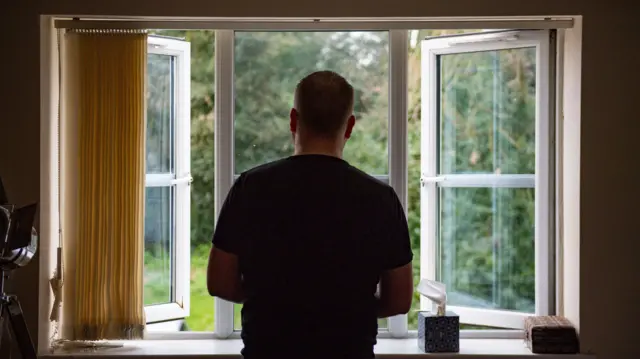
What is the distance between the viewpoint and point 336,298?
5.18 ft

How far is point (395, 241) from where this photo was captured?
64.6 inches

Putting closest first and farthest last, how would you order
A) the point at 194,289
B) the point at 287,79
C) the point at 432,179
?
1. the point at 287,79
2. the point at 432,179
3. the point at 194,289

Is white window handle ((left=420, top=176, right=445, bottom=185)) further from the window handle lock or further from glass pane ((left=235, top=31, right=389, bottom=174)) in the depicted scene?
glass pane ((left=235, top=31, right=389, bottom=174))

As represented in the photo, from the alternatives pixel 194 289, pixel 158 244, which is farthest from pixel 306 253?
pixel 194 289

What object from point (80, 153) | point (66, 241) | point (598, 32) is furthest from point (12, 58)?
point (598, 32)

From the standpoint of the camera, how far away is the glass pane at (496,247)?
3.73 metres

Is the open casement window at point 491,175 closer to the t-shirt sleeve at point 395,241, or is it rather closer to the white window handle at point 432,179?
the white window handle at point 432,179

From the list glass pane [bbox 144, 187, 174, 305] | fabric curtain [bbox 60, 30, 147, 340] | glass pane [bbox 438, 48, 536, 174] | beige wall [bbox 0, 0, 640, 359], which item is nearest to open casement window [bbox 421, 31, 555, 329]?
glass pane [bbox 438, 48, 536, 174]

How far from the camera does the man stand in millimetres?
1573

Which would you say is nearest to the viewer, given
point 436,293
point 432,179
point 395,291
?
point 395,291

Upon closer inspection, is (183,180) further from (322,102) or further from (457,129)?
(322,102)

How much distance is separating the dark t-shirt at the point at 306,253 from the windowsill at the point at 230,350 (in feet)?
6.17

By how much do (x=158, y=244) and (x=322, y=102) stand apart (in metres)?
2.25

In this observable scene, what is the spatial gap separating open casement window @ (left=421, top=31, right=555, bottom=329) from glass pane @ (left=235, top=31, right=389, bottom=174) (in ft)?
0.92
